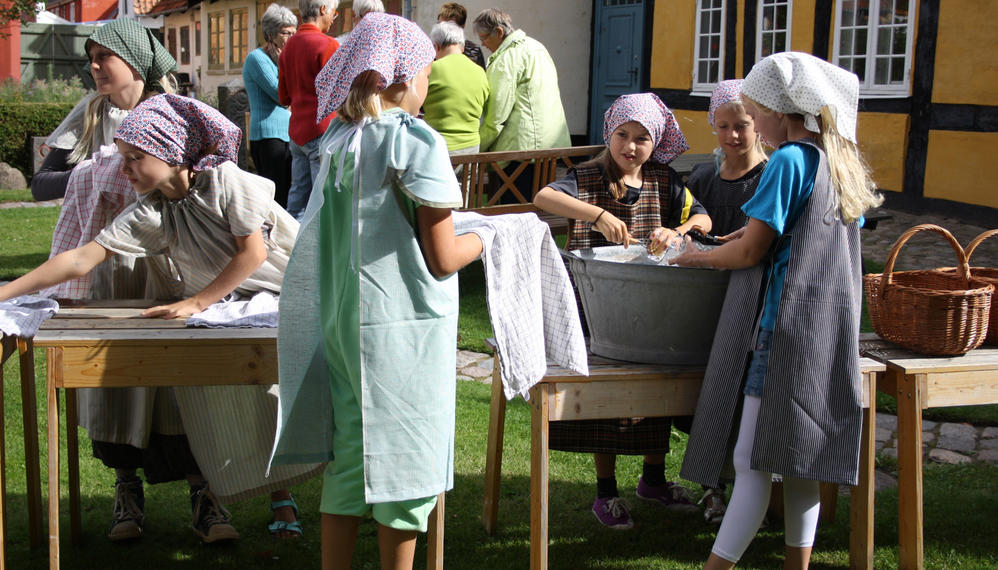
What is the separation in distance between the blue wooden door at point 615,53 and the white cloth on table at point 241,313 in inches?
482

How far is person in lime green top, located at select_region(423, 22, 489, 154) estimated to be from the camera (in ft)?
21.8

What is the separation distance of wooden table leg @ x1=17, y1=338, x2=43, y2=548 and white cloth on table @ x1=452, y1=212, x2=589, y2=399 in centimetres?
157

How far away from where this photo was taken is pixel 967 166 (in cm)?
981

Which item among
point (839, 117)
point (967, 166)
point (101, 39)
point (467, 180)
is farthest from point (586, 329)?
point (967, 166)

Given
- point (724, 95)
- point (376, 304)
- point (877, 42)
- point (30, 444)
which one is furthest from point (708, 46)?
point (376, 304)

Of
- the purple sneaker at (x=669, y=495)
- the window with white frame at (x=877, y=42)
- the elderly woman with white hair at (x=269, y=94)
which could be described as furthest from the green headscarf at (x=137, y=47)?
the window with white frame at (x=877, y=42)

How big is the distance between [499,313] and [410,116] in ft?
1.83

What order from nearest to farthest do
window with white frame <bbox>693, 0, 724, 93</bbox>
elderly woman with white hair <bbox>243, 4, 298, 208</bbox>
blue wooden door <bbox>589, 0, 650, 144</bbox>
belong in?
elderly woman with white hair <bbox>243, 4, 298, 208</bbox>, window with white frame <bbox>693, 0, 724, 93</bbox>, blue wooden door <bbox>589, 0, 650, 144</bbox>

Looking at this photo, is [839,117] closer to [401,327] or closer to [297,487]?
[401,327]

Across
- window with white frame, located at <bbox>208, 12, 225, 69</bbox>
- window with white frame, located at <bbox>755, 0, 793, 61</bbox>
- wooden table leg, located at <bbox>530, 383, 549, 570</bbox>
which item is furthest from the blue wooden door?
window with white frame, located at <bbox>208, 12, 225, 69</bbox>

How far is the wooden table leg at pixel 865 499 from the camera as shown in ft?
9.73

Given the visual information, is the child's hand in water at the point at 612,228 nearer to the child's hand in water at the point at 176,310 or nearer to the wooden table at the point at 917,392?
the wooden table at the point at 917,392

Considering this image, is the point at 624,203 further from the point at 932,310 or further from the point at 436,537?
the point at 436,537

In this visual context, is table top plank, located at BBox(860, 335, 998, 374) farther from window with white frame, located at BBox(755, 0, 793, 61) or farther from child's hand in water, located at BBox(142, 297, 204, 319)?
window with white frame, located at BBox(755, 0, 793, 61)
